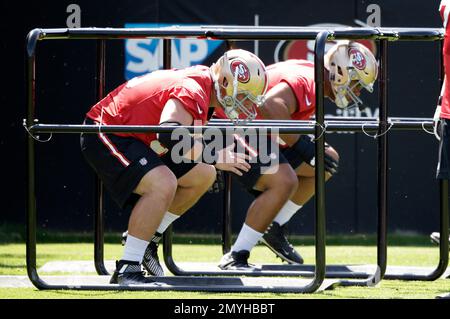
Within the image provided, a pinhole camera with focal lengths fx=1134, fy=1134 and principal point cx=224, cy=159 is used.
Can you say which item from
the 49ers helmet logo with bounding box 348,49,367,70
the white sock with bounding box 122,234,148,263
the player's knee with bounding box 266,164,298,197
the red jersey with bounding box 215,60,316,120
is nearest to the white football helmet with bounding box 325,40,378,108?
the 49ers helmet logo with bounding box 348,49,367,70

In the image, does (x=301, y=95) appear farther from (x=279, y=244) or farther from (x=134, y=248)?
(x=134, y=248)

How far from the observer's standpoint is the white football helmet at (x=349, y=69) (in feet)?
22.6

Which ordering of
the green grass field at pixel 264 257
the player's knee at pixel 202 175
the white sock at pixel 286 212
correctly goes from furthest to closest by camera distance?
the white sock at pixel 286 212, the player's knee at pixel 202 175, the green grass field at pixel 264 257

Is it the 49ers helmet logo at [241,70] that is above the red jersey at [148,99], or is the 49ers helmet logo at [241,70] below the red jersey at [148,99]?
above

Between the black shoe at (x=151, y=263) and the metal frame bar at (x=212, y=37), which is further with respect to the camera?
the black shoe at (x=151, y=263)

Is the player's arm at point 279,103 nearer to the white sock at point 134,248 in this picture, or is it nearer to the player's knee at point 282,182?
the player's knee at point 282,182

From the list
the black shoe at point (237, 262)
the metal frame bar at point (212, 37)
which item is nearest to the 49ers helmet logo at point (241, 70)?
the metal frame bar at point (212, 37)

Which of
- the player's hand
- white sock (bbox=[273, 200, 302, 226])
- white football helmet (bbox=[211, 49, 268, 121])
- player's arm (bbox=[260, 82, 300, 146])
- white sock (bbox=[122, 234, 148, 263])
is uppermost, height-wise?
white football helmet (bbox=[211, 49, 268, 121])

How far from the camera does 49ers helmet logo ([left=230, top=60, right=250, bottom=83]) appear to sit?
19.3 ft

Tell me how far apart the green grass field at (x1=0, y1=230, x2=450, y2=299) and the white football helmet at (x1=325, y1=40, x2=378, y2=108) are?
1207mm

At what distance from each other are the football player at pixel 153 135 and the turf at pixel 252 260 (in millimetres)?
391

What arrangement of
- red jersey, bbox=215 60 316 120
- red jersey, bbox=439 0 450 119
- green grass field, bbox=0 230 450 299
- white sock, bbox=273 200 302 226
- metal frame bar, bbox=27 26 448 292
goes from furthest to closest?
1. white sock, bbox=273 200 302 226
2. red jersey, bbox=215 60 316 120
3. green grass field, bbox=0 230 450 299
4. metal frame bar, bbox=27 26 448 292
5. red jersey, bbox=439 0 450 119

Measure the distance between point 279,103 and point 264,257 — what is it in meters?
2.10

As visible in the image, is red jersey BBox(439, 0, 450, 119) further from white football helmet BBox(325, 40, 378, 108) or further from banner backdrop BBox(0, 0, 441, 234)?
banner backdrop BBox(0, 0, 441, 234)
